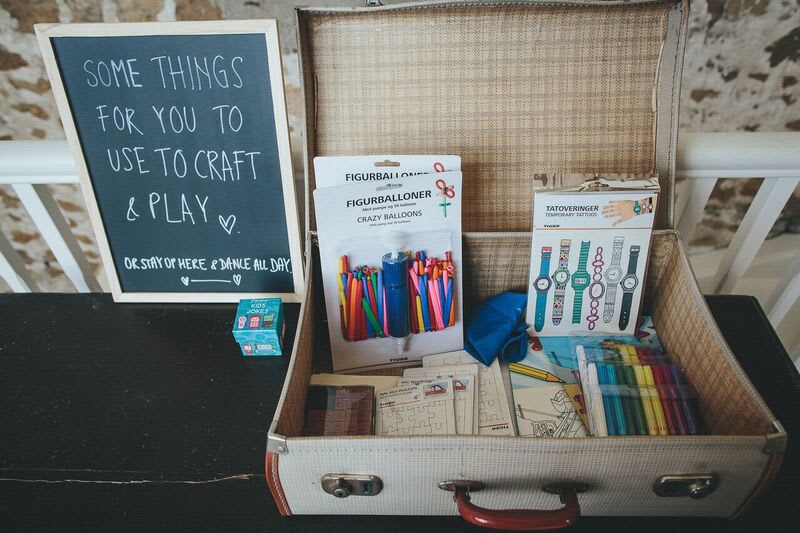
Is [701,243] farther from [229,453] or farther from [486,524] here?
[229,453]

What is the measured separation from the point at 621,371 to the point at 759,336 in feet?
1.23

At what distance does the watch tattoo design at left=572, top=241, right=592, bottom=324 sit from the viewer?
0.92m

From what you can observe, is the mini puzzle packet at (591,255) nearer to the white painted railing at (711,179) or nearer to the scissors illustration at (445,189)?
the scissors illustration at (445,189)

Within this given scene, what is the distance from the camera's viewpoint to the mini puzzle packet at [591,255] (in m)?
0.87

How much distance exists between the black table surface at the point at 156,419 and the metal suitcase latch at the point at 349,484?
9cm

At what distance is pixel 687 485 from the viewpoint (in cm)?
66

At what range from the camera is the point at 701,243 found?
1774mm

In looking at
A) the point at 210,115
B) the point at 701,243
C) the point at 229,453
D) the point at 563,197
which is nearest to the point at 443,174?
the point at 563,197

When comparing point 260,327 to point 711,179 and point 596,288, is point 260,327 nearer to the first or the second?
point 596,288

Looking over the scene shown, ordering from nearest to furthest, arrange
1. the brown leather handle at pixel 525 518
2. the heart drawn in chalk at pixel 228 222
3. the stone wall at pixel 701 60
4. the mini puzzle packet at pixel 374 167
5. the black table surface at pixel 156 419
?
the brown leather handle at pixel 525 518
the black table surface at pixel 156 419
the mini puzzle packet at pixel 374 167
the heart drawn in chalk at pixel 228 222
the stone wall at pixel 701 60

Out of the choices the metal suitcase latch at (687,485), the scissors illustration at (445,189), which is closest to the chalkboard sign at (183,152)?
the scissors illustration at (445,189)

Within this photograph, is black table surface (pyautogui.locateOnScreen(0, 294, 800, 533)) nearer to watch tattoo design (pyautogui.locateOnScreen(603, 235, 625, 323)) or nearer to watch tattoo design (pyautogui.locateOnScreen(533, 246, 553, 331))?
watch tattoo design (pyautogui.locateOnScreen(603, 235, 625, 323))

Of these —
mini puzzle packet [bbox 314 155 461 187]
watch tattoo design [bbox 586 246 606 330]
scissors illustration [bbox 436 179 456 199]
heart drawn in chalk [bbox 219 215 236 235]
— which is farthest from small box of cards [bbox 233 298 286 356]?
watch tattoo design [bbox 586 246 606 330]

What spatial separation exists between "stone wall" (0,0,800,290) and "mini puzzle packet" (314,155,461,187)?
241 millimetres
